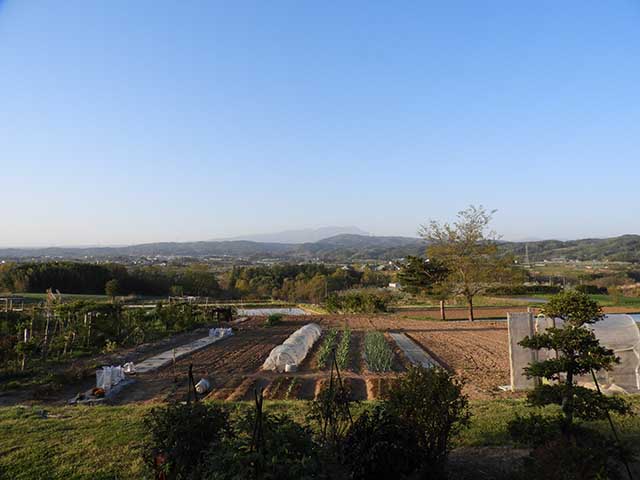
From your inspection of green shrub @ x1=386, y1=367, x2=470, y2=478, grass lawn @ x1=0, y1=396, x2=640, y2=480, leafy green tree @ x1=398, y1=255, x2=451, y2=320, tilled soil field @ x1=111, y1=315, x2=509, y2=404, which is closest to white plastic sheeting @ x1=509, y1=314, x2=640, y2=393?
grass lawn @ x1=0, y1=396, x2=640, y2=480

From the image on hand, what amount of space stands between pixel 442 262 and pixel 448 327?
3.02 metres

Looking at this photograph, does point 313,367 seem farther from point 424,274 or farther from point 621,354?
point 424,274

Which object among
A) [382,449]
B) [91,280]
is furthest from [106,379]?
[91,280]

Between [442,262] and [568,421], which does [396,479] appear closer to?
[568,421]

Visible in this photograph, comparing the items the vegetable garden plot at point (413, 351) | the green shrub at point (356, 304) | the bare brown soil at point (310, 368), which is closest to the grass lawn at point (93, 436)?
the bare brown soil at point (310, 368)

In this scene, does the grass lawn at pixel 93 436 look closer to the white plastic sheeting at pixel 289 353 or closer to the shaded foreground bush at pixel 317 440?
the shaded foreground bush at pixel 317 440

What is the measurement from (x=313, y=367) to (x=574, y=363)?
779cm

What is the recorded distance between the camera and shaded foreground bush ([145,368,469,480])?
111 inches

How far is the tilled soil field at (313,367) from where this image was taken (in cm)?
844

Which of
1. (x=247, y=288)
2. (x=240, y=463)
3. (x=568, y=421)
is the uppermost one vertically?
(x=240, y=463)

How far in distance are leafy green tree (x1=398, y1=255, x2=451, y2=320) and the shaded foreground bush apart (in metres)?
16.5

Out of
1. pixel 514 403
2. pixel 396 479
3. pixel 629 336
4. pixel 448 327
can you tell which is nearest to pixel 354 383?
pixel 514 403

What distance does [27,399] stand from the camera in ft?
27.1

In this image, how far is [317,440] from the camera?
364 cm
